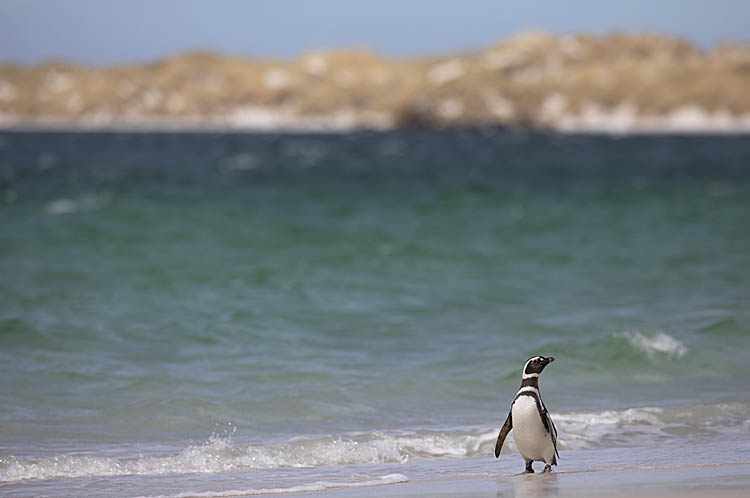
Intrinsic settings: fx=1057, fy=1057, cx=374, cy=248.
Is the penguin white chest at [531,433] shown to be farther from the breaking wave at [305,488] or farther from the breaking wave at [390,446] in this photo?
the breaking wave at [390,446]

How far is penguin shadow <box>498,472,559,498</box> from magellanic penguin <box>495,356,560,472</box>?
140 mm

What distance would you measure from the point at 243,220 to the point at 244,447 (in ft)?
53.1

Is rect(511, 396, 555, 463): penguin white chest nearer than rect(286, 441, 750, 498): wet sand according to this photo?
No

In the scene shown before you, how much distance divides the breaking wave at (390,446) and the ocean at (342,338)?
1.0 inches

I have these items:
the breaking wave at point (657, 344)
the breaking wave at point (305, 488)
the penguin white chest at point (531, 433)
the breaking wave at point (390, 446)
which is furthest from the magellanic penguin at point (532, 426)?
the breaking wave at point (657, 344)

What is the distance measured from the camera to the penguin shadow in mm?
5941

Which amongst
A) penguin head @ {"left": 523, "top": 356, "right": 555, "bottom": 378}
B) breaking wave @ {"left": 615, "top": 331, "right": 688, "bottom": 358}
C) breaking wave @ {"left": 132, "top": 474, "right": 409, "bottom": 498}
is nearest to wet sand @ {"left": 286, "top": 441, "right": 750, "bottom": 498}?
breaking wave @ {"left": 132, "top": 474, "right": 409, "bottom": 498}

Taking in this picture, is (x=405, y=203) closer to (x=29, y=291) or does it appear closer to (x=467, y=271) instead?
(x=467, y=271)

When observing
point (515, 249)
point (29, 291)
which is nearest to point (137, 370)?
point (29, 291)

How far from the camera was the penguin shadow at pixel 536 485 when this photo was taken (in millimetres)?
5941

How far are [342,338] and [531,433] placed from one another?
558 centimetres

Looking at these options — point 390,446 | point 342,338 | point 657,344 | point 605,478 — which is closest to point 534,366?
point 605,478

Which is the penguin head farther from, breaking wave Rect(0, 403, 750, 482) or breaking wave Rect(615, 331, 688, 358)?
breaking wave Rect(615, 331, 688, 358)

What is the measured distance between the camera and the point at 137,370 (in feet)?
33.8
